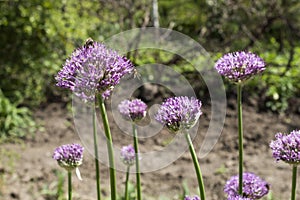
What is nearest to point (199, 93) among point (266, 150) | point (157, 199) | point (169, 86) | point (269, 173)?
point (169, 86)

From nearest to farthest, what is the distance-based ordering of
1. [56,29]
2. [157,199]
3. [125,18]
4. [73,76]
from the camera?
[73,76], [157,199], [56,29], [125,18]

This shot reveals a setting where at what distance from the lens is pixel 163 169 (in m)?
3.88

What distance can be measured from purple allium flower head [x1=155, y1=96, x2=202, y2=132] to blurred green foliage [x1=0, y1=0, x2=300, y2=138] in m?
3.38

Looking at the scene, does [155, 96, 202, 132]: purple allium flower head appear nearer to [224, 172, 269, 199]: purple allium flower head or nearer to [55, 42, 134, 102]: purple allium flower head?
[55, 42, 134, 102]: purple allium flower head

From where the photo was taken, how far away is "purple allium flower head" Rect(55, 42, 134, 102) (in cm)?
121

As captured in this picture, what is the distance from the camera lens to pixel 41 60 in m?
5.04

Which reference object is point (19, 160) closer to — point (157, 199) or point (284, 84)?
point (157, 199)

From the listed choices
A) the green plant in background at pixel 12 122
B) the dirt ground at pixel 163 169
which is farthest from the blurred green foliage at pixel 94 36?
the dirt ground at pixel 163 169

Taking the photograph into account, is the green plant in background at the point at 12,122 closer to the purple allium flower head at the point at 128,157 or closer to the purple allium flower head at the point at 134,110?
the purple allium flower head at the point at 128,157

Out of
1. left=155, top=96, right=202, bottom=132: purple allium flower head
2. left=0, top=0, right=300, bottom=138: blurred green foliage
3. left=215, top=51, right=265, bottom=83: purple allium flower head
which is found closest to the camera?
left=155, top=96, right=202, bottom=132: purple allium flower head

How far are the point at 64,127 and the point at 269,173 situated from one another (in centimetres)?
202

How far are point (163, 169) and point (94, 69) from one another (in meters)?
2.75

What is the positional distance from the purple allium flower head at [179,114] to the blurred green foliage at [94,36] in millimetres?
3376

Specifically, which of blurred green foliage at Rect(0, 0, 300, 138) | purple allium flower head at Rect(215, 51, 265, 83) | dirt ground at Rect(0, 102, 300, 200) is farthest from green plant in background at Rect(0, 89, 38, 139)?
purple allium flower head at Rect(215, 51, 265, 83)
